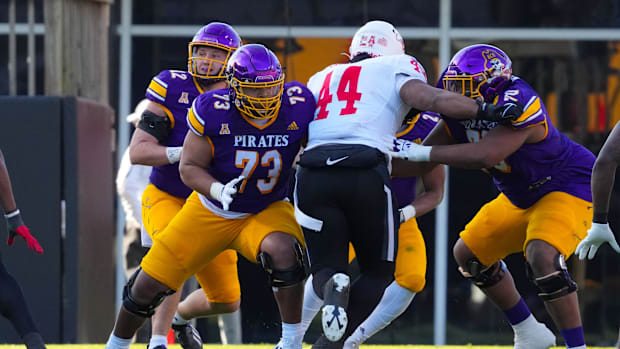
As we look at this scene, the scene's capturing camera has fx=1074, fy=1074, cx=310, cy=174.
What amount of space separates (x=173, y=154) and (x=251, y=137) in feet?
2.00

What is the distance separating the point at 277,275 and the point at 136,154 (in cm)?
108

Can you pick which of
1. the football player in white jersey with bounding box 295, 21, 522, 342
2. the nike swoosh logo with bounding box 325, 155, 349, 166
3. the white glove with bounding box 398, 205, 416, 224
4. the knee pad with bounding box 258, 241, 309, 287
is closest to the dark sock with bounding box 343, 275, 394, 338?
the football player in white jersey with bounding box 295, 21, 522, 342

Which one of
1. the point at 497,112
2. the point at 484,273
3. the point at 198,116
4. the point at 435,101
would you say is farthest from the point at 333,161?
the point at 484,273

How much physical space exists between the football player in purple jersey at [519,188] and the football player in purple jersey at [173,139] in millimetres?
1193

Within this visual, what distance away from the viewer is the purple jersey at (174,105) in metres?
5.46

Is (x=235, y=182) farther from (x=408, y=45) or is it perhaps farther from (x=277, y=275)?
(x=408, y=45)

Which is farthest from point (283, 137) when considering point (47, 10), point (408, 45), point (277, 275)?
point (408, 45)

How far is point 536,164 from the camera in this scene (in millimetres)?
5273

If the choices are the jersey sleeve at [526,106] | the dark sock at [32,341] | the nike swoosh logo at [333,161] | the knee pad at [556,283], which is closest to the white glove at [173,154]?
the nike swoosh logo at [333,161]

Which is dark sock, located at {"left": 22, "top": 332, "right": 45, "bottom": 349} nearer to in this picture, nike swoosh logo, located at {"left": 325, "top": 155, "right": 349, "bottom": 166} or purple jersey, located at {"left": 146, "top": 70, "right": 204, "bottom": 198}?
purple jersey, located at {"left": 146, "top": 70, "right": 204, "bottom": 198}

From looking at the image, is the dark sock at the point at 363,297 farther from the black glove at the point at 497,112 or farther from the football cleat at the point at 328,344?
the black glove at the point at 497,112

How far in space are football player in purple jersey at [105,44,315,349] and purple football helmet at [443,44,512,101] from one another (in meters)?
0.71

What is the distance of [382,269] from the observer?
15.5 feet

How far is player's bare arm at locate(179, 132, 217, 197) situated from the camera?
4.84 metres
